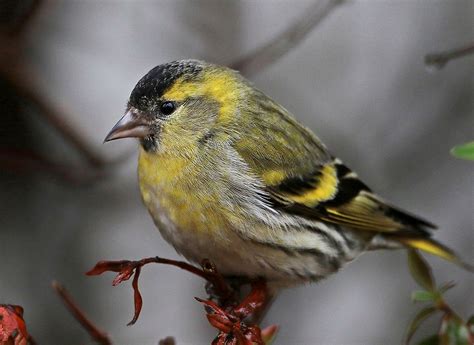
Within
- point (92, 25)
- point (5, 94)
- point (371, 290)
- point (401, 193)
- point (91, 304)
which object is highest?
point (92, 25)

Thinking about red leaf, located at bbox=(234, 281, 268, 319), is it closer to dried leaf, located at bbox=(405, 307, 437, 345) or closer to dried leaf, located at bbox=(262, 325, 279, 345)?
dried leaf, located at bbox=(262, 325, 279, 345)

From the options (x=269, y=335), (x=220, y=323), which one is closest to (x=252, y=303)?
(x=269, y=335)

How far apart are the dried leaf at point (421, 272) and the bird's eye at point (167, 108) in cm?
108

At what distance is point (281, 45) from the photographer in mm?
3811

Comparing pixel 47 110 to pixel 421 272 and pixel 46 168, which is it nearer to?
pixel 46 168

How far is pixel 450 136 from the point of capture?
482 cm

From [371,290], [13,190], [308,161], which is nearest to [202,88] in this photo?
[308,161]

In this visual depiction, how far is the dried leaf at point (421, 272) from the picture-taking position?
2.14 meters

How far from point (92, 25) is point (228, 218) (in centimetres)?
280

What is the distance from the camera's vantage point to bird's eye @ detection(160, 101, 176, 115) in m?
2.92

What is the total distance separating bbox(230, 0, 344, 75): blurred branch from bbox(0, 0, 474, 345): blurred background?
879 mm

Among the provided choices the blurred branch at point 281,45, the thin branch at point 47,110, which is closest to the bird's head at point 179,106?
the blurred branch at point 281,45

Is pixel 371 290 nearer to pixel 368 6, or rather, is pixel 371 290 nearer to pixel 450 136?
pixel 450 136

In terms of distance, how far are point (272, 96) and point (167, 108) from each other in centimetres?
223
